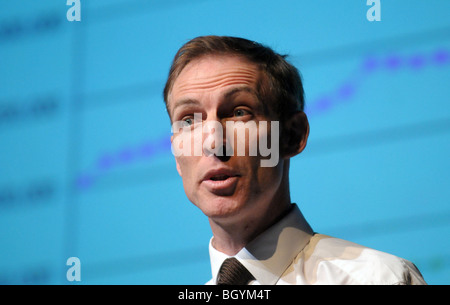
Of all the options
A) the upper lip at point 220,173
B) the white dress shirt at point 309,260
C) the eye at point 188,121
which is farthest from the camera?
the eye at point 188,121

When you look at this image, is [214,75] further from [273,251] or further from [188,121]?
[273,251]

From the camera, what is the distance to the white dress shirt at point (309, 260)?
1.49 meters

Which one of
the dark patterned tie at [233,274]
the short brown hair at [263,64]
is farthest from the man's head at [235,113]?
the dark patterned tie at [233,274]

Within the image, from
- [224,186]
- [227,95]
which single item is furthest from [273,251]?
[227,95]

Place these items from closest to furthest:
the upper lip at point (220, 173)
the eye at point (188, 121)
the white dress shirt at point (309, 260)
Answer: the white dress shirt at point (309, 260) → the upper lip at point (220, 173) → the eye at point (188, 121)

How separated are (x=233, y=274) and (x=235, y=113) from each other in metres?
0.44

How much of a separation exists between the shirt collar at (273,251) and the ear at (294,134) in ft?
0.60

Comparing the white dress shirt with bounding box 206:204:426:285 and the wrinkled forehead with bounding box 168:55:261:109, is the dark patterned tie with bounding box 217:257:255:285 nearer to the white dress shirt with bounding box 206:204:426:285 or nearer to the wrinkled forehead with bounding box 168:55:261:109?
the white dress shirt with bounding box 206:204:426:285

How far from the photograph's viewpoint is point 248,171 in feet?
5.27

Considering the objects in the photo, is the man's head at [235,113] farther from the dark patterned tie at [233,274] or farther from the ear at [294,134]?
the dark patterned tie at [233,274]

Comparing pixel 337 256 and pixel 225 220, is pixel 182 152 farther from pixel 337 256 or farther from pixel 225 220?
pixel 337 256

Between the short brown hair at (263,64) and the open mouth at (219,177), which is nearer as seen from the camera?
the open mouth at (219,177)
